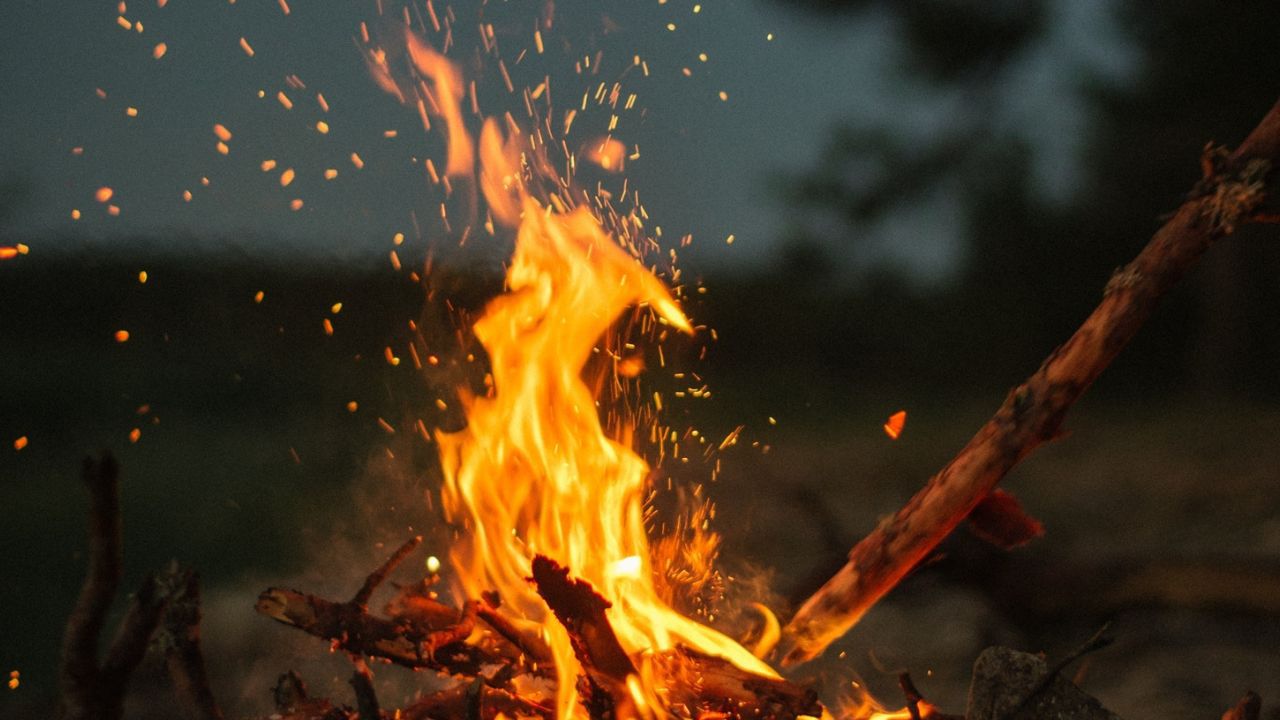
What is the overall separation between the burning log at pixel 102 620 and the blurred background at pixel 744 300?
1478 millimetres

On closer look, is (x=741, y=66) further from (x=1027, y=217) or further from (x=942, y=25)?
(x=1027, y=217)

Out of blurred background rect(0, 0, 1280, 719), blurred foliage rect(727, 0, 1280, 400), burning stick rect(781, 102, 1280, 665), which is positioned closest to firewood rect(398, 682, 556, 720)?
burning stick rect(781, 102, 1280, 665)

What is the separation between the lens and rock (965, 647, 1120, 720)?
1832mm

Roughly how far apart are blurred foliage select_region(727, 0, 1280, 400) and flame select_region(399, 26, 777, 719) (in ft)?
11.8

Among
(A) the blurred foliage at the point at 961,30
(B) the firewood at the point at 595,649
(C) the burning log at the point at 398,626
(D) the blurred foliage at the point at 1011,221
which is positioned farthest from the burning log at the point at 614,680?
(A) the blurred foliage at the point at 961,30

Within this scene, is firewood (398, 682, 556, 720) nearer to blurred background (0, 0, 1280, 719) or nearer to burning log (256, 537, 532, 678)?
burning log (256, 537, 532, 678)

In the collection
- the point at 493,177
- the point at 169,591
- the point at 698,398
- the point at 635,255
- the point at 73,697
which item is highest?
the point at 698,398

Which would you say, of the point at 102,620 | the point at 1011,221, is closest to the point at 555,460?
the point at 102,620

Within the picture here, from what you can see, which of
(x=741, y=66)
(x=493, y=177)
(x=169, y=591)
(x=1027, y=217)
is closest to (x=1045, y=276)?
(x=1027, y=217)

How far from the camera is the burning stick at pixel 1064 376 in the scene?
6.57ft

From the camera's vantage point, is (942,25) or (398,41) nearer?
(398,41)

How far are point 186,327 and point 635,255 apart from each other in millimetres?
2431

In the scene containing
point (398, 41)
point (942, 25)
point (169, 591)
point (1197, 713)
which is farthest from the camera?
point (942, 25)

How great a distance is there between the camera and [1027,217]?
7.12m
